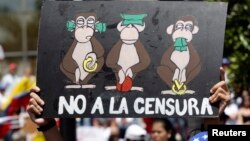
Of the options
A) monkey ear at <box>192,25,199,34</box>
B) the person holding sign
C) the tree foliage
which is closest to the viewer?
the person holding sign

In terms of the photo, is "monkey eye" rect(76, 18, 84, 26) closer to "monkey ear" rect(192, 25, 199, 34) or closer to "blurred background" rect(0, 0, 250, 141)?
"monkey ear" rect(192, 25, 199, 34)

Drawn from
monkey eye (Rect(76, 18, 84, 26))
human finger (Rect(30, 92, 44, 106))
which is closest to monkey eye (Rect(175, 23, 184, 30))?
monkey eye (Rect(76, 18, 84, 26))

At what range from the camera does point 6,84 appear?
16.3 metres

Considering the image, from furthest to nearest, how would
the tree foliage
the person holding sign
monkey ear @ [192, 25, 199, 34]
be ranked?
the tree foliage → monkey ear @ [192, 25, 199, 34] → the person holding sign

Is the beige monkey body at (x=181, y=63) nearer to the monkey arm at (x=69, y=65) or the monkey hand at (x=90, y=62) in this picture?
the monkey hand at (x=90, y=62)

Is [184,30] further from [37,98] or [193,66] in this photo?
[37,98]

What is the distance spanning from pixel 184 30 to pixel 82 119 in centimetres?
953

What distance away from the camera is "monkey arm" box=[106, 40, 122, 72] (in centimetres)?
479

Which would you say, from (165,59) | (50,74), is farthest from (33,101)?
(165,59)

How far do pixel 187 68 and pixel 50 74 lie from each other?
29.6 inches

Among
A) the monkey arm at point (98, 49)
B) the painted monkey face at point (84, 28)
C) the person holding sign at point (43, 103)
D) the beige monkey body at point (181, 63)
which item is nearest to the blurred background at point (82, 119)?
the person holding sign at point (43, 103)

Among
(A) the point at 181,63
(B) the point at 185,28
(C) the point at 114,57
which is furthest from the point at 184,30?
(C) the point at 114,57

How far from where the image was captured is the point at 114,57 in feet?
15.7

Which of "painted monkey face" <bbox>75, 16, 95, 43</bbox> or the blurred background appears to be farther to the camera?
the blurred background
